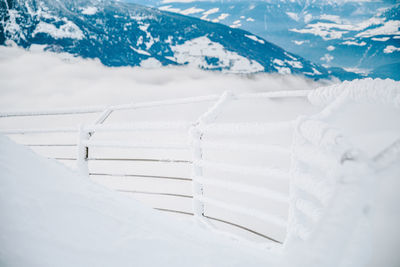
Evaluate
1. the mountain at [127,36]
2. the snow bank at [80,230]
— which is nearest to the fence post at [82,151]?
the snow bank at [80,230]

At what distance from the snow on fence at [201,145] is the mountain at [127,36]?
101515 millimetres

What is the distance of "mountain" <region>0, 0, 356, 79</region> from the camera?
8931 centimetres

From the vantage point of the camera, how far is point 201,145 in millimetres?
1529

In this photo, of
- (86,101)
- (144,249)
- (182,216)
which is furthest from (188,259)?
(86,101)

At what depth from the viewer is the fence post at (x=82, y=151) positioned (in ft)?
7.07

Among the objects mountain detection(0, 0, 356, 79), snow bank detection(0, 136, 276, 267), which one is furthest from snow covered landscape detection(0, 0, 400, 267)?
mountain detection(0, 0, 356, 79)

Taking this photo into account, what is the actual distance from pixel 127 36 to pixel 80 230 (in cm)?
12572

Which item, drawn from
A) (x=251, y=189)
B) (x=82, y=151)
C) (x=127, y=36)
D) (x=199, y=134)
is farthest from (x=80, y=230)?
(x=127, y=36)

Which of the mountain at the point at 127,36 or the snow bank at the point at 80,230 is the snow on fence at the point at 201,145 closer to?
the snow bank at the point at 80,230

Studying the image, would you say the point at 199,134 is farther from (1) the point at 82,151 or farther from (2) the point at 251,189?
(1) the point at 82,151

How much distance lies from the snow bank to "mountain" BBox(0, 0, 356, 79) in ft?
338

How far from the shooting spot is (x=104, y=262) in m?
0.47

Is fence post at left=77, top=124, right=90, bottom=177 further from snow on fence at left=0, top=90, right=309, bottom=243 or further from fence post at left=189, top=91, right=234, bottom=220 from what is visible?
fence post at left=189, top=91, right=234, bottom=220

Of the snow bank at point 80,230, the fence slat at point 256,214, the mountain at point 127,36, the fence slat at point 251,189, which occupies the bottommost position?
the fence slat at point 256,214
